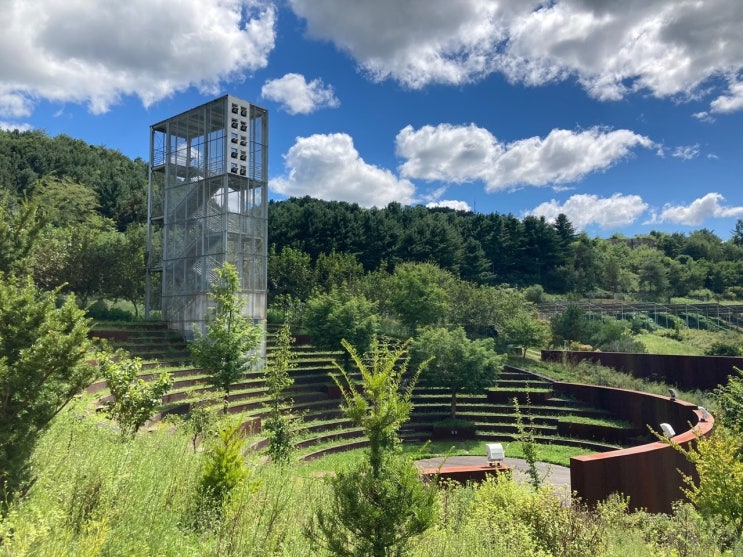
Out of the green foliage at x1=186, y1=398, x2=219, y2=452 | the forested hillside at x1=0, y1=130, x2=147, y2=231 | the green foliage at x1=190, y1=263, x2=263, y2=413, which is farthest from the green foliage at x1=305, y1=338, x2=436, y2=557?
the forested hillside at x1=0, y1=130, x2=147, y2=231

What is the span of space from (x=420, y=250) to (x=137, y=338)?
34709mm

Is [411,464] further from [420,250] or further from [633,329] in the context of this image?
[420,250]

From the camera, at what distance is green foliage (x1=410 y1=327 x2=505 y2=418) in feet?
72.7

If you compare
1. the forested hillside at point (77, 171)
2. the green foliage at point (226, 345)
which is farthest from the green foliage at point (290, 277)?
the green foliage at point (226, 345)

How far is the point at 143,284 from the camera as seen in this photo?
27.3 meters

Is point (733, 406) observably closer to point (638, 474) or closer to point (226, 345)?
point (638, 474)

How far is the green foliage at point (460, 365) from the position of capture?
22.2 meters

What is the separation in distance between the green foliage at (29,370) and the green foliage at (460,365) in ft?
59.2

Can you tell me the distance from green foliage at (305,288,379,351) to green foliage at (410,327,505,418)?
110 inches

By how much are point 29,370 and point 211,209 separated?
1969 centimetres

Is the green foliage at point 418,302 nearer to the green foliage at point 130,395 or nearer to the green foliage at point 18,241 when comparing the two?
the green foliage at point 18,241

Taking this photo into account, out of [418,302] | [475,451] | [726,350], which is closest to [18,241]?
[475,451]

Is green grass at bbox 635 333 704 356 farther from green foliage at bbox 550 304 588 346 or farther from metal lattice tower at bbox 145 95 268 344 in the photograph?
metal lattice tower at bbox 145 95 268 344

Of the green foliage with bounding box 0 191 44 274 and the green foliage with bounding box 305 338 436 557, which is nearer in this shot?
the green foliage with bounding box 305 338 436 557
